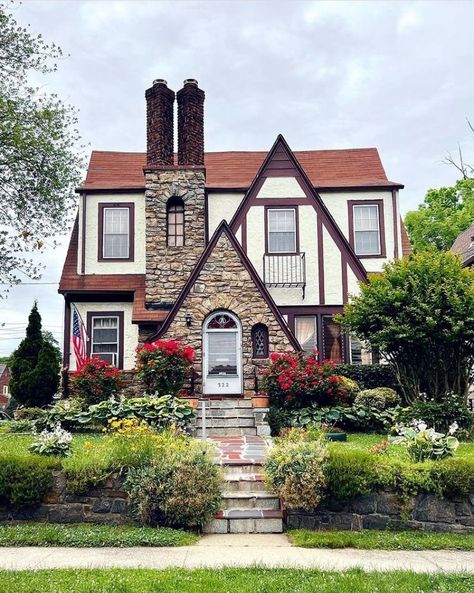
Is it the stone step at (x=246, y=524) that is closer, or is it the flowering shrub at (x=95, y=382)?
the stone step at (x=246, y=524)

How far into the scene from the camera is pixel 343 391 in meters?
15.6

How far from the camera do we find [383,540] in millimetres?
7766

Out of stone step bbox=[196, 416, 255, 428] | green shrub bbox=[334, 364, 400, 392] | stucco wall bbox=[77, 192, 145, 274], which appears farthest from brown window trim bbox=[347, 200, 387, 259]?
stone step bbox=[196, 416, 255, 428]

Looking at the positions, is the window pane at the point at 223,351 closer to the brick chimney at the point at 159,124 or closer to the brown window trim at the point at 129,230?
the brown window trim at the point at 129,230

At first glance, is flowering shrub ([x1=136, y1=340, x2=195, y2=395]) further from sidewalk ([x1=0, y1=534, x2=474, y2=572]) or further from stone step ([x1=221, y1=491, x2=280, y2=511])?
sidewalk ([x1=0, y1=534, x2=474, y2=572])

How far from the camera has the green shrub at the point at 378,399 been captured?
1576 cm

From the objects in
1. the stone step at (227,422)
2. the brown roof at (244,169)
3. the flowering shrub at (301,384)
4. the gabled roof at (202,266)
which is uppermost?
the brown roof at (244,169)

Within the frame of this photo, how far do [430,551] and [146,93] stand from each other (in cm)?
1816

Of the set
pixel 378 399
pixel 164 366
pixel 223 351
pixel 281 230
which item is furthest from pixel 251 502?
pixel 281 230

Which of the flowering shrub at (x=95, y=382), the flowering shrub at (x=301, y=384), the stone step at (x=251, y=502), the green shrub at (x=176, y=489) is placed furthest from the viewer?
the flowering shrub at (x=95, y=382)

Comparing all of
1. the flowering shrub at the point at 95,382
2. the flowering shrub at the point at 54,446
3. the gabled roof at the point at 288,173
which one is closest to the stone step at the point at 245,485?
the flowering shrub at the point at 54,446

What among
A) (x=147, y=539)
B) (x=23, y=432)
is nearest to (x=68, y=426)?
(x=23, y=432)

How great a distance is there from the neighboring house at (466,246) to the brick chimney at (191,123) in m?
10.5

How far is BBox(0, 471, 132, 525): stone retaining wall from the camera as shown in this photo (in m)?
8.46
